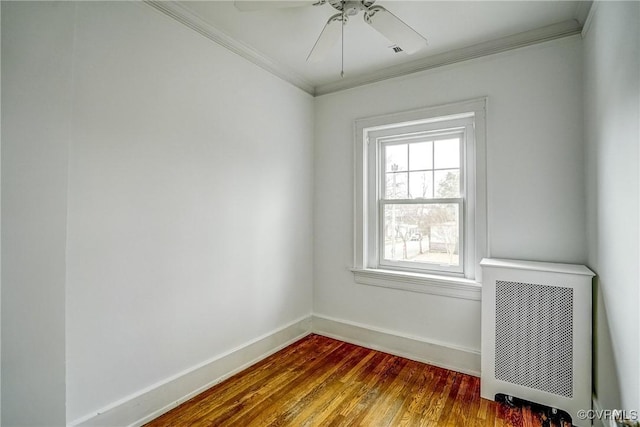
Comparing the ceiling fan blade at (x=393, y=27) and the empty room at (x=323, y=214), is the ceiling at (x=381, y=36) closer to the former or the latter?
the empty room at (x=323, y=214)

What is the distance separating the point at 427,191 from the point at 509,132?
798 mm

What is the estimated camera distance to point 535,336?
7.01ft

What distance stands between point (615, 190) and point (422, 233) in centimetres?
153

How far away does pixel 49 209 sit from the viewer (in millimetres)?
1316

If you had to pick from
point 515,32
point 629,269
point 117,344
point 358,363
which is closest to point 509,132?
point 515,32

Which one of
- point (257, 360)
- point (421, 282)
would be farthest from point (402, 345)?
point (257, 360)

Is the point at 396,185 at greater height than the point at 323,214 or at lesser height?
greater

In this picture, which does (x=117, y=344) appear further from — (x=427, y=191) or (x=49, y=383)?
(x=427, y=191)

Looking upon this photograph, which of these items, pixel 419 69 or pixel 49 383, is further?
pixel 419 69

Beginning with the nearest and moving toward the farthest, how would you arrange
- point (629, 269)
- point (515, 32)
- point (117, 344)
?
1. point (629, 269)
2. point (117, 344)
3. point (515, 32)

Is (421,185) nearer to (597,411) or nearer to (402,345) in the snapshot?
(402,345)

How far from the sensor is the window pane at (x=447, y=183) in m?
2.83

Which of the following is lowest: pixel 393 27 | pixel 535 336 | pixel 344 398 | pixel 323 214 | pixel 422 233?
pixel 344 398

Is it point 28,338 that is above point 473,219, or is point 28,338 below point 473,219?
below
